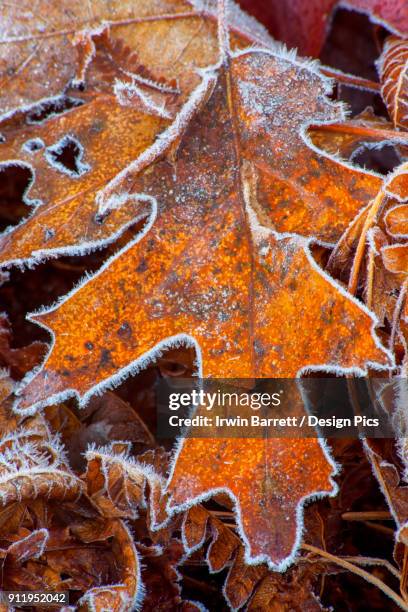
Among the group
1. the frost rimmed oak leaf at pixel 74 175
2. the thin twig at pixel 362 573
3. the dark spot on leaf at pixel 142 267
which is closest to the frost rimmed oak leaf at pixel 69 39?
the frost rimmed oak leaf at pixel 74 175

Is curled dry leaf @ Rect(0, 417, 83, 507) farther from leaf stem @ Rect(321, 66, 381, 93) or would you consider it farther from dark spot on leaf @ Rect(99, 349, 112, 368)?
leaf stem @ Rect(321, 66, 381, 93)

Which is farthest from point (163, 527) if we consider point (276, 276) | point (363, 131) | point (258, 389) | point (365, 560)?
point (363, 131)

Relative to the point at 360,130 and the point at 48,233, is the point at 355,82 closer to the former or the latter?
the point at 360,130

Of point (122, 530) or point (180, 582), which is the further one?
point (180, 582)

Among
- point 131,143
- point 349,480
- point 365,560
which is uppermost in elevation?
point 131,143

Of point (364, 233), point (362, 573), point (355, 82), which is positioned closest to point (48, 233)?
point (364, 233)

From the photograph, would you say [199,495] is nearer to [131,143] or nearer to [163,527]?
[163,527]

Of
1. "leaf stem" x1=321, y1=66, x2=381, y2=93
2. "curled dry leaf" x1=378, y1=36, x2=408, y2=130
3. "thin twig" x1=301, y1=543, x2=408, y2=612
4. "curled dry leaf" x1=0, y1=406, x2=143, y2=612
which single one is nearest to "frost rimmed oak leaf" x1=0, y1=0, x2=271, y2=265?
"leaf stem" x1=321, y1=66, x2=381, y2=93

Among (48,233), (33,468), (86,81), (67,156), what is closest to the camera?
(33,468)
